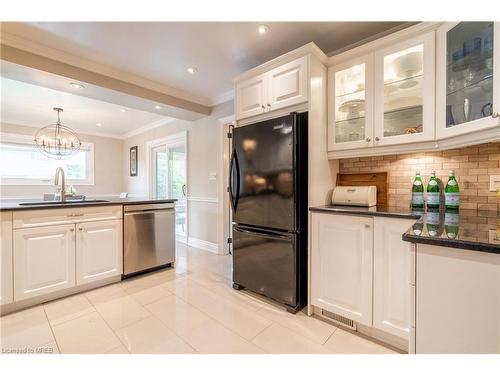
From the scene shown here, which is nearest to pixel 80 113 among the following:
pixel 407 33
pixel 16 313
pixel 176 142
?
pixel 176 142

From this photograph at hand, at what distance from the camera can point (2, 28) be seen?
77.5 inches

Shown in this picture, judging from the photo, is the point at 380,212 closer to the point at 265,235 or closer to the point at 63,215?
the point at 265,235

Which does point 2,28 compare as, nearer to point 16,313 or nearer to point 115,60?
point 115,60

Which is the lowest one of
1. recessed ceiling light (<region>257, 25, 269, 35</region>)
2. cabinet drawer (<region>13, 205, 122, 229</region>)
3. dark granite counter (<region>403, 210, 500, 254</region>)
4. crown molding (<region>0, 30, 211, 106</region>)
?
cabinet drawer (<region>13, 205, 122, 229</region>)

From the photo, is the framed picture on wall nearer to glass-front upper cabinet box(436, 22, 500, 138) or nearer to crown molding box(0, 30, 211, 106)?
crown molding box(0, 30, 211, 106)

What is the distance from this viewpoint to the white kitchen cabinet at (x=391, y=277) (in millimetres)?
1463

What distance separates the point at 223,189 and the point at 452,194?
8.93ft

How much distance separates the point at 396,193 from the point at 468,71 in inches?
37.7

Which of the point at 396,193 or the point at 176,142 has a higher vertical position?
the point at 176,142

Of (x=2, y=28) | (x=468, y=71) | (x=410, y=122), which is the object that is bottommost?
(x=410, y=122)

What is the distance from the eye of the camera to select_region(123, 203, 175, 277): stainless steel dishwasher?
2596 millimetres

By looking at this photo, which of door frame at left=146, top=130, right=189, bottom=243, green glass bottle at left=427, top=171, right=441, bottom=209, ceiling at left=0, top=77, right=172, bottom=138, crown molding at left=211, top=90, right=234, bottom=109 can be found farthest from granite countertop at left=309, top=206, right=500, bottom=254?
ceiling at left=0, top=77, right=172, bottom=138

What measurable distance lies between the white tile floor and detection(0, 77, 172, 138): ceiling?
2810 mm

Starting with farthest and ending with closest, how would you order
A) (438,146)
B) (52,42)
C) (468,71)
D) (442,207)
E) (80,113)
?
(80,113) < (52,42) < (442,207) < (438,146) < (468,71)
